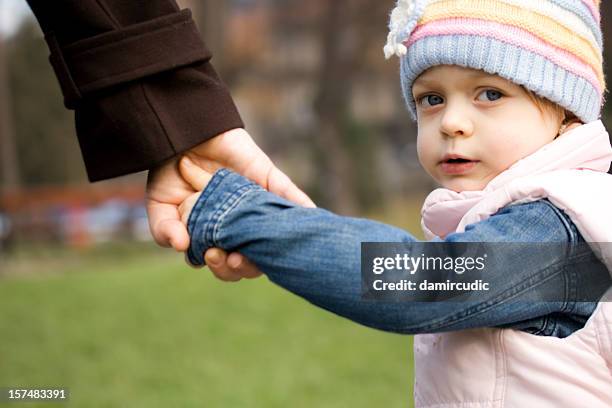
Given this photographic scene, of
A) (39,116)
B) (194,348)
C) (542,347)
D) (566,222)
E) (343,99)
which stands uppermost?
(39,116)

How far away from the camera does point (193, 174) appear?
1.67 meters

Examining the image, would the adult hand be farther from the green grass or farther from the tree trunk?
the tree trunk

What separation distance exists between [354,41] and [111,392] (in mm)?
13842

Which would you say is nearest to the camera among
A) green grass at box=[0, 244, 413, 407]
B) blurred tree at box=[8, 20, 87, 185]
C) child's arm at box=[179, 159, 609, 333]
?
child's arm at box=[179, 159, 609, 333]

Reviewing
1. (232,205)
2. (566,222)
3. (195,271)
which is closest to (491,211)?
(566,222)

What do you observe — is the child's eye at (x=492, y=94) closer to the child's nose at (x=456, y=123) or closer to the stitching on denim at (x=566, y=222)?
the child's nose at (x=456, y=123)

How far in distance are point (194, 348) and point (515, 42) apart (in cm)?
408

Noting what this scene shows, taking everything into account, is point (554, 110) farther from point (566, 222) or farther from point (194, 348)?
point (194, 348)

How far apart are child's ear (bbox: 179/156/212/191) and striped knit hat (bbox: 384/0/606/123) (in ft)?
1.39

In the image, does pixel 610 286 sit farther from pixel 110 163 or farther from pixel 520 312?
pixel 110 163

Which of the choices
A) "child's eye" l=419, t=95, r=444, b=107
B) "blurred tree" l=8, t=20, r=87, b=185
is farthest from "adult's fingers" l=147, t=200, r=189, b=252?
"blurred tree" l=8, t=20, r=87, b=185

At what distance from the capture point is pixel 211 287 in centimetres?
678

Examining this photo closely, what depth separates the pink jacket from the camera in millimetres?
1375

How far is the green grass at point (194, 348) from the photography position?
4.44 meters
